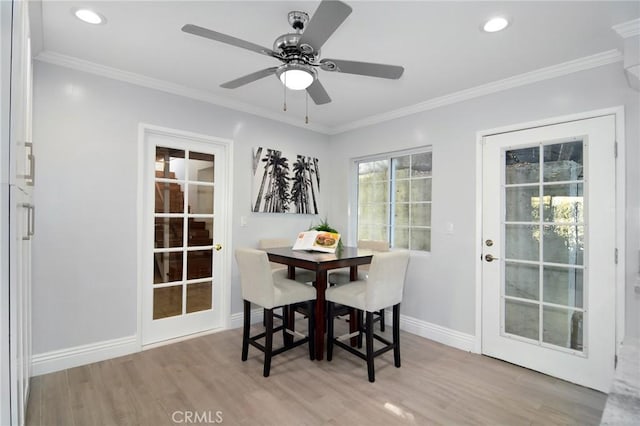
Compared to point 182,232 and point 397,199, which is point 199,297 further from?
point 397,199

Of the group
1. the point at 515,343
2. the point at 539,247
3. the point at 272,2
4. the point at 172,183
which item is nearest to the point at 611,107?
the point at 539,247

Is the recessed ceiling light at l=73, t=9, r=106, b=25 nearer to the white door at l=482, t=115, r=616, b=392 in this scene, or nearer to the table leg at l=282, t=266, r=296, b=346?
the table leg at l=282, t=266, r=296, b=346

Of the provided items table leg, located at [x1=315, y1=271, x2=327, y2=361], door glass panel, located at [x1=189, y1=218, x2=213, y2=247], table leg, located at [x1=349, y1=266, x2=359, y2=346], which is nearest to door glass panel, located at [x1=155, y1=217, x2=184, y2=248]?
door glass panel, located at [x1=189, y1=218, x2=213, y2=247]

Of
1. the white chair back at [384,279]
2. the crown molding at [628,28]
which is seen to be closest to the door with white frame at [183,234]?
the white chair back at [384,279]

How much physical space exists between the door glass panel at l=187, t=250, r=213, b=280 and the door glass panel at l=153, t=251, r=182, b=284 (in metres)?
0.10

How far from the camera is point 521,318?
2814 mm

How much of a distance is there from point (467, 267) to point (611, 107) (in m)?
1.65

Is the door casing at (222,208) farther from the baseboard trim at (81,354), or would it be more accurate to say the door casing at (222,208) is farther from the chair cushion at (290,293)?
the chair cushion at (290,293)

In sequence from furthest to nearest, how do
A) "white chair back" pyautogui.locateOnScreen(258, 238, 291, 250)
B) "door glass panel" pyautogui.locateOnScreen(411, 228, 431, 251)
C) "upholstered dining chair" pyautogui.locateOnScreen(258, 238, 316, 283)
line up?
"white chair back" pyautogui.locateOnScreen(258, 238, 291, 250)
"door glass panel" pyautogui.locateOnScreen(411, 228, 431, 251)
"upholstered dining chair" pyautogui.locateOnScreen(258, 238, 316, 283)

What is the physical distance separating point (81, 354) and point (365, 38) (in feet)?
10.7

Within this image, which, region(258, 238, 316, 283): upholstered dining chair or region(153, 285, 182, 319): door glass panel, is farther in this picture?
region(258, 238, 316, 283): upholstered dining chair

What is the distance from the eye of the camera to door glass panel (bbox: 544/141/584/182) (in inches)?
99.7

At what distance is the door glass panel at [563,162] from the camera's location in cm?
253

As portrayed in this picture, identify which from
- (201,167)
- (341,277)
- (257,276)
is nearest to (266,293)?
(257,276)
